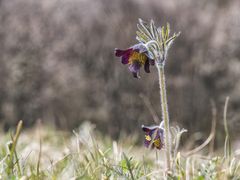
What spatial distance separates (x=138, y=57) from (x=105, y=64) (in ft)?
21.4

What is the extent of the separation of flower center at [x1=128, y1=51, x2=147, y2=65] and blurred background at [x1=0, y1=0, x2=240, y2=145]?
6.18 meters

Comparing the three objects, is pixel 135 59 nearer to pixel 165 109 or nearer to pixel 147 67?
pixel 147 67

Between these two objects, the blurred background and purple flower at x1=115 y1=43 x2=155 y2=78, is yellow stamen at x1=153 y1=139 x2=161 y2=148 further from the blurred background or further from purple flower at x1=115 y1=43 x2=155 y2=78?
the blurred background

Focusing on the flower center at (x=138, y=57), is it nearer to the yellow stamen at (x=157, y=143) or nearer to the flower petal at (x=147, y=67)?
the flower petal at (x=147, y=67)

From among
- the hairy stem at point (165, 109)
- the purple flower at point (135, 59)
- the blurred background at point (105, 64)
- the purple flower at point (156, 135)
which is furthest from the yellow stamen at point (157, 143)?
the blurred background at point (105, 64)

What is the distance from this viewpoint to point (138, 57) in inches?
93.0

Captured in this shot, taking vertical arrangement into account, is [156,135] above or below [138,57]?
below

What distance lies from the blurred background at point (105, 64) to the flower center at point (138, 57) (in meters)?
6.18

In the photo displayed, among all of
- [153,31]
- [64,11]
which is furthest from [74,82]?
[153,31]

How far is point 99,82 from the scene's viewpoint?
29.2 feet

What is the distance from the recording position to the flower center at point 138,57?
236 cm

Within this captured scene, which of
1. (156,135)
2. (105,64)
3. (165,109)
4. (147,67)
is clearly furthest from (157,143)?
(105,64)

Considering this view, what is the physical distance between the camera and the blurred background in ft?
28.4

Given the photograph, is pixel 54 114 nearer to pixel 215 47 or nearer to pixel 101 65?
pixel 101 65
